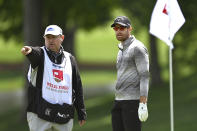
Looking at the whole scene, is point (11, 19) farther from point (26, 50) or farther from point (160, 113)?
point (26, 50)

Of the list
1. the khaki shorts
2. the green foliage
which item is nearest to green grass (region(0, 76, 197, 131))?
the green foliage

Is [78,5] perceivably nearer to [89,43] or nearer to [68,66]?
[68,66]

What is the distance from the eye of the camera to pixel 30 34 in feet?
69.8

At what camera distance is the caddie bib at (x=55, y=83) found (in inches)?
315

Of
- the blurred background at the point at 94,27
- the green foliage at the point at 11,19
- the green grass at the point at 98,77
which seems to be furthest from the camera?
the green grass at the point at 98,77

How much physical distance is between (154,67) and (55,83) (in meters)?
17.7

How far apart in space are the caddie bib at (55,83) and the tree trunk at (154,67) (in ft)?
55.8

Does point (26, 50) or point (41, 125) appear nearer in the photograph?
point (26, 50)

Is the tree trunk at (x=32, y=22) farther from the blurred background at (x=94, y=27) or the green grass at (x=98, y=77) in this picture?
the green grass at (x=98, y=77)

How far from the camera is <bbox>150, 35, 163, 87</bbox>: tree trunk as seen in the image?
25328 mm

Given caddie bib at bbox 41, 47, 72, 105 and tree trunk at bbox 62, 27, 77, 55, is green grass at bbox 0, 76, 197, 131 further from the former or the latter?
caddie bib at bbox 41, 47, 72, 105

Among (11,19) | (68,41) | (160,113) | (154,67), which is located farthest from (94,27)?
(160,113)

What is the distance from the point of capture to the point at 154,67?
25.5 m

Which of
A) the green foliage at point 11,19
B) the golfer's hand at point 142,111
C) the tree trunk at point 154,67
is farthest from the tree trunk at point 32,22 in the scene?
the golfer's hand at point 142,111
